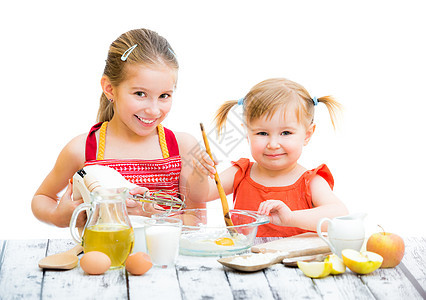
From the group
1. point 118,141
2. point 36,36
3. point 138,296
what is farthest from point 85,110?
point 138,296

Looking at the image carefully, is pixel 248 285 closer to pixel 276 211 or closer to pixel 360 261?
pixel 360 261

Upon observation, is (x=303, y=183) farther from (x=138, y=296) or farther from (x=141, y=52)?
(x=138, y=296)

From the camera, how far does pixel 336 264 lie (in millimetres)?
1450

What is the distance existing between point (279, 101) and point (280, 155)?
0.60ft

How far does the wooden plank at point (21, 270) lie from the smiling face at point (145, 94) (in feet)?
1.73

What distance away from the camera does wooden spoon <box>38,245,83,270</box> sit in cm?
146

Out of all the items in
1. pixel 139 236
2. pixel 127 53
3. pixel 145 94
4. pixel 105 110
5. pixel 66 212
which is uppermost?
pixel 127 53

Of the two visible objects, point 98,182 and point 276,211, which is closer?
point 98,182

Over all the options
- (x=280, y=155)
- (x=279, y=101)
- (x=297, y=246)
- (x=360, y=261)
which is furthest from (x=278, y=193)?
(x=360, y=261)

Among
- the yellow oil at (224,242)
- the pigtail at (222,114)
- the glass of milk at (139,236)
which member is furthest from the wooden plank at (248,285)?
the pigtail at (222,114)

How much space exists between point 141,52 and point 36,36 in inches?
61.0

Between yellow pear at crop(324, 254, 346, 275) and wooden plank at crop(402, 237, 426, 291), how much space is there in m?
0.18

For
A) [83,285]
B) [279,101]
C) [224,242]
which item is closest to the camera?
[83,285]

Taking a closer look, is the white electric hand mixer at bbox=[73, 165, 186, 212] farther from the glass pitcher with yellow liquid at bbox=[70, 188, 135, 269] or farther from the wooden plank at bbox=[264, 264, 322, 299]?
the wooden plank at bbox=[264, 264, 322, 299]
